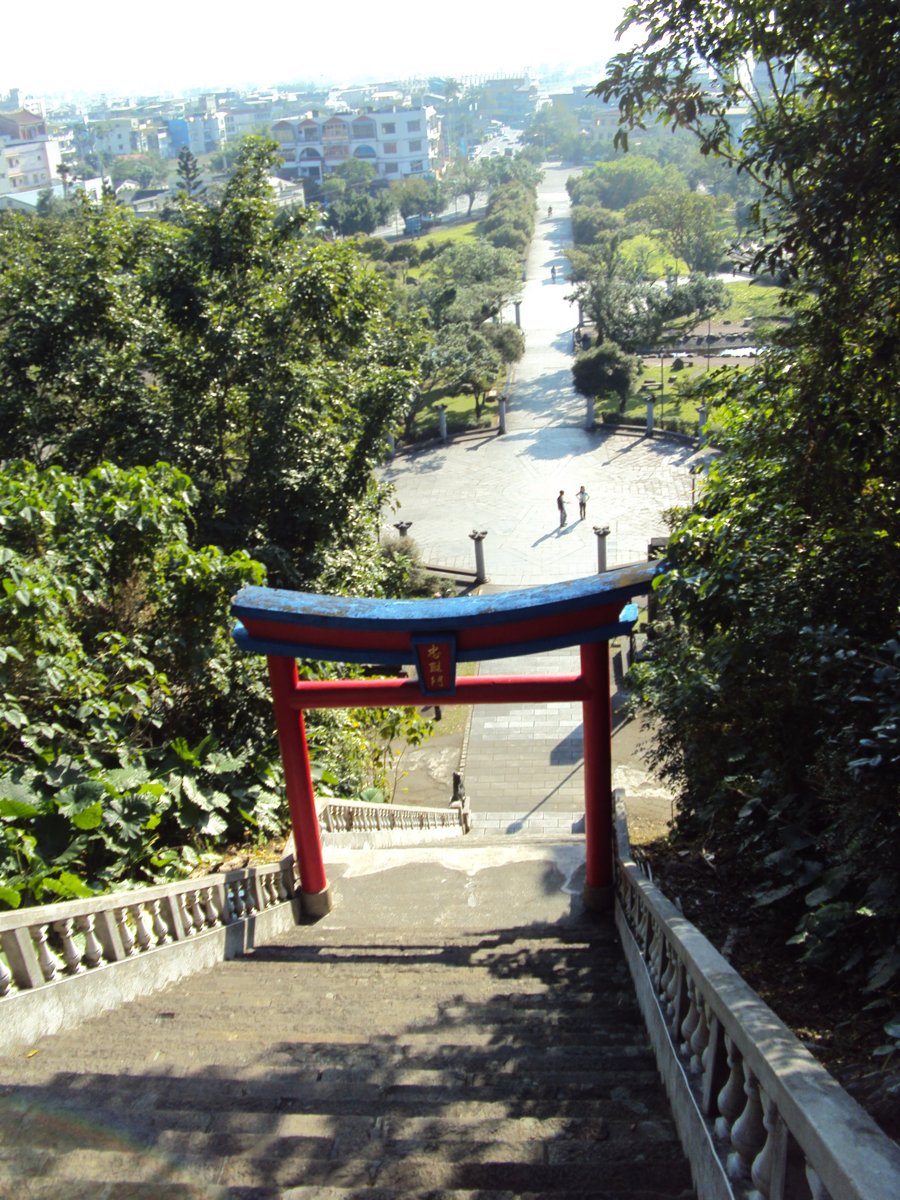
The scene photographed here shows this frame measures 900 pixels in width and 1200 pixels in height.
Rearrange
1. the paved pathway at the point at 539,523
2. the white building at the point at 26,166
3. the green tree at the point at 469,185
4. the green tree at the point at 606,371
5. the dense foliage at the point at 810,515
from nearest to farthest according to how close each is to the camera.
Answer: the dense foliage at the point at 810,515
the paved pathway at the point at 539,523
the green tree at the point at 606,371
the green tree at the point at 469,185
the white building at the point at 26,166

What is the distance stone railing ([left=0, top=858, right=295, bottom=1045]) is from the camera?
483 centimetres

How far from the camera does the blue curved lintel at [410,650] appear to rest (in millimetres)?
6680

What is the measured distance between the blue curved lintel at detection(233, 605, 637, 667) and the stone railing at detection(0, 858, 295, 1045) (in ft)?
5.04

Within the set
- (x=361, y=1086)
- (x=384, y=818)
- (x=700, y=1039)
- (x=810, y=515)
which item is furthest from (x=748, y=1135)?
(x=384, y=818)

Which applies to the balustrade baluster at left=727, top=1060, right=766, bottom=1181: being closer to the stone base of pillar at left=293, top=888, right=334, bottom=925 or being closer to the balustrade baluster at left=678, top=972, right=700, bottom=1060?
the balustrade baluster at left=678, top=972, right=700, bottom=1060

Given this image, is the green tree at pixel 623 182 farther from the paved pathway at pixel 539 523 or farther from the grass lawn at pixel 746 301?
the paved pathway at pixel 539 523

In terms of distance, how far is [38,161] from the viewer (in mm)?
121938

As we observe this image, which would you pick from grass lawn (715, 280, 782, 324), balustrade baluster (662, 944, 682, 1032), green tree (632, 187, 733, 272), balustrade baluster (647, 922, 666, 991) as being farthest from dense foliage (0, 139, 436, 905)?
green tree (632, 187, 733, 272)

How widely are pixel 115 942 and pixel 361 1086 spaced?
185 cm

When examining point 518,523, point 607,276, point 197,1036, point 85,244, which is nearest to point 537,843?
point 197,1036

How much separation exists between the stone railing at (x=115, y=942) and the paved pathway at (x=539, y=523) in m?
6.52

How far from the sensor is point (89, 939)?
17.3ft

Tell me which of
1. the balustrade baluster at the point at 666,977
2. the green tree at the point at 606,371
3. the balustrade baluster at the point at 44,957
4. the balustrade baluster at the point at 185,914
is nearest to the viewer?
the balustrade baluster at the point at 666,977

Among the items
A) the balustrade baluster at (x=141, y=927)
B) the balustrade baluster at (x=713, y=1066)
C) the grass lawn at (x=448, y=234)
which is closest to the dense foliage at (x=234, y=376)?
the balustrade baluster at (x=141, y=927)
